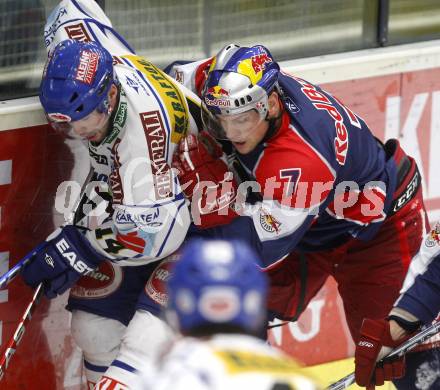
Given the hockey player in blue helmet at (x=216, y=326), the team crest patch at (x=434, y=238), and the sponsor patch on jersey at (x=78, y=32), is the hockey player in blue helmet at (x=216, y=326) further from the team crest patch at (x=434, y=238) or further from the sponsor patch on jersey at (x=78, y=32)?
the sponsor patch on jersey at (x=78, y=32)

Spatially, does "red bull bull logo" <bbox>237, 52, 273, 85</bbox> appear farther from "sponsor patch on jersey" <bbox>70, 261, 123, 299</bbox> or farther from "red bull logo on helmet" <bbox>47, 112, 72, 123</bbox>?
"sponsor patch on jersey" <bbox>70, 261, 123, 299</bbox>

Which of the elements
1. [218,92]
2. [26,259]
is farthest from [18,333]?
[218,92]

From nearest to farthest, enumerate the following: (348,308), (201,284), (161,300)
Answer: (201,284)
(161,300)
(348,308)

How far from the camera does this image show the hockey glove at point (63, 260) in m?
3.73

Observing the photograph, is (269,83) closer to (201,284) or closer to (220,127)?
(220,127)

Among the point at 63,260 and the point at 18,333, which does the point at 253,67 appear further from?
the point at 18,333

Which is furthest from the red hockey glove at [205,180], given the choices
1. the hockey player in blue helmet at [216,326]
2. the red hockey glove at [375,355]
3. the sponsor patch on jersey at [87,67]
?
the hockey player in blue helmet at [216,326]

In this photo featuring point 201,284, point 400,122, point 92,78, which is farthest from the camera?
point 400,122

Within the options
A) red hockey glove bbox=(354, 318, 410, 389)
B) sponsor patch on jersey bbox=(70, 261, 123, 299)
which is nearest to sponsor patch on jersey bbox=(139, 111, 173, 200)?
sponsor patch on jersey bbox=(70, 261, 123, 299)

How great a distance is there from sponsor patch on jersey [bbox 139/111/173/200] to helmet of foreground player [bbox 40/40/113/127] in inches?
5.9

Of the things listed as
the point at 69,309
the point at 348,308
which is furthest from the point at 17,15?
the point at 348,308

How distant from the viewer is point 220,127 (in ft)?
11.8

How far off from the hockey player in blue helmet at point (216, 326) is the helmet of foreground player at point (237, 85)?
142cm

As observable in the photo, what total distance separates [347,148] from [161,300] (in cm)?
72
